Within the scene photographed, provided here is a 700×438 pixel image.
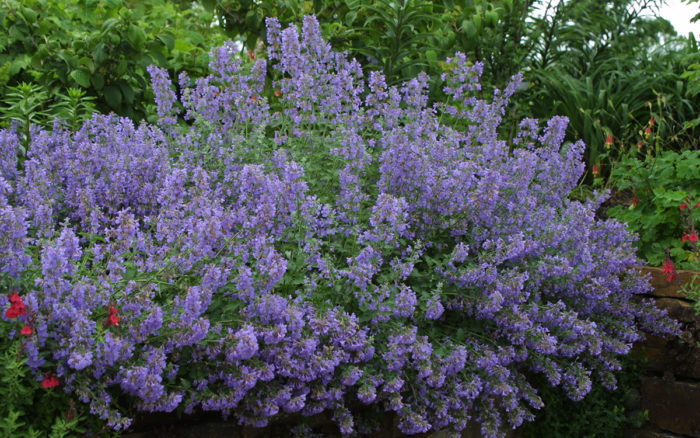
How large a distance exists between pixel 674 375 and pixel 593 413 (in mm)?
664

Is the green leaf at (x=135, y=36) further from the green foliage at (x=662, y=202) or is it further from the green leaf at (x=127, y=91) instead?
the green foliage at (x=662, y=202)

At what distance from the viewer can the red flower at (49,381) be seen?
2.41 metres

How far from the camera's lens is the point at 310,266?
3141mm

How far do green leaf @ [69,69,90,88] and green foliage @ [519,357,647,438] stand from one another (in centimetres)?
377

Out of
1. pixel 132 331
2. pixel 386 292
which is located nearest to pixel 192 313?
pixel 132 331

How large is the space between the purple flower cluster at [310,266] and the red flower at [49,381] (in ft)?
0.16

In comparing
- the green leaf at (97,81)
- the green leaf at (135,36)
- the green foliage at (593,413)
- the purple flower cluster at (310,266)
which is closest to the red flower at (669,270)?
the purple flower cluster at (310,266)

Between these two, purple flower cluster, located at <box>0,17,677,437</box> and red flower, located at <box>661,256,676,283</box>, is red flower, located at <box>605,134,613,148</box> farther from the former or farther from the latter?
red flower, located at <box>661,256,676,283</box>

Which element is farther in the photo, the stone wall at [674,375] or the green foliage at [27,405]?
the stone wall at [674,375]

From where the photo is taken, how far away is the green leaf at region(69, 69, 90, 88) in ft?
16.9

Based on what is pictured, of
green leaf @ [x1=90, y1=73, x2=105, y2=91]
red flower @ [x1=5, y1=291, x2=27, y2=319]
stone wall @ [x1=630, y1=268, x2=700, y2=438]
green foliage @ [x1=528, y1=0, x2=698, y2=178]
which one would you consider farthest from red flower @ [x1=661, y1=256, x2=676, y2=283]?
green leaf @ [x1=90, y1=73, x2=105, y2=91]

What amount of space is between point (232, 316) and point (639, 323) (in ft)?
9.70

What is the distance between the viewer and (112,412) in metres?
2.45

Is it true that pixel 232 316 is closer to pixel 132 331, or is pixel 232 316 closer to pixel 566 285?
pixel 132 331
